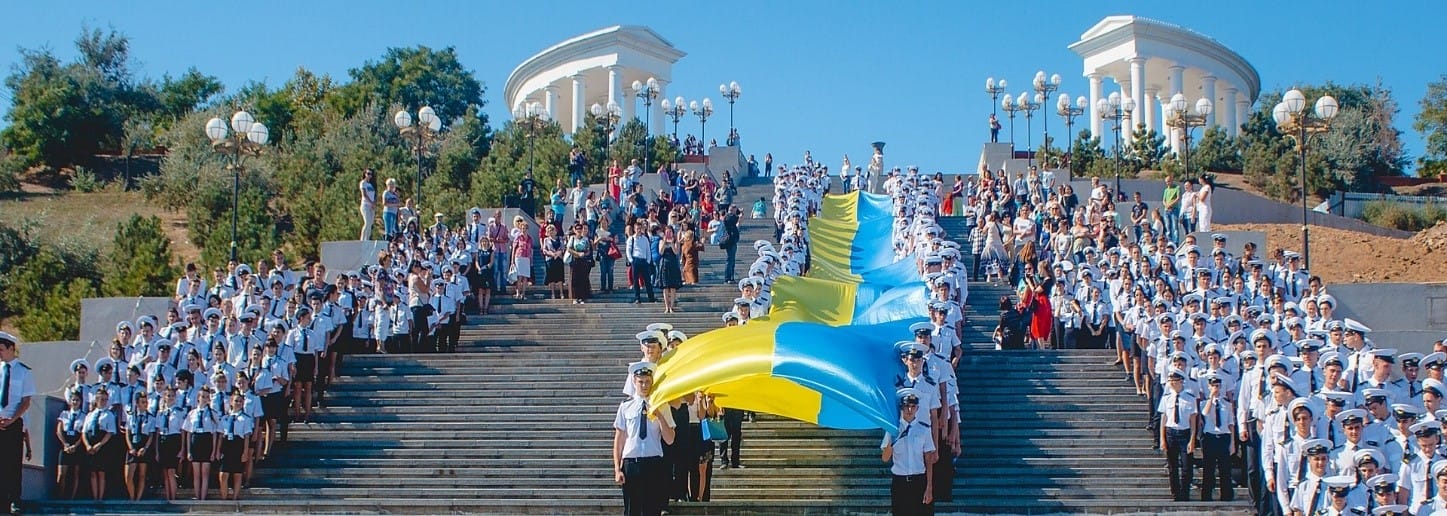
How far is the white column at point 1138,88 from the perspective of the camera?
5953 centimetres

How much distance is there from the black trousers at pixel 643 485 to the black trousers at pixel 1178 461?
5345 millimetres

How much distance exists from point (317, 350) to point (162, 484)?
9.43 feet

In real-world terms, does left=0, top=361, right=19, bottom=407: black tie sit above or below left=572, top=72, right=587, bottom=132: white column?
below

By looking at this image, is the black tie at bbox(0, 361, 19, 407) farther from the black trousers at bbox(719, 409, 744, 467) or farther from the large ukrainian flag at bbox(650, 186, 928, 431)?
the black trousers at bbox(719, 409, 744, 467)

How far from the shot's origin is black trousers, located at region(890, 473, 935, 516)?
14.3 meters

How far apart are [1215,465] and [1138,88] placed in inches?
1792

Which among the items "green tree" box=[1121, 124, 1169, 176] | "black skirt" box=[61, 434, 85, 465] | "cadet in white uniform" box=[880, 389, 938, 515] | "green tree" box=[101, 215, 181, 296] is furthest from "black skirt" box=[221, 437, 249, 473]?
"green tree" box=[1121, 124, 1169, 176]

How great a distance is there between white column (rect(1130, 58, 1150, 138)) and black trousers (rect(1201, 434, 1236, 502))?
147ft

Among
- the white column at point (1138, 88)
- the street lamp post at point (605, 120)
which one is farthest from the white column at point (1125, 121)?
the street lamp post at point (605, 120)

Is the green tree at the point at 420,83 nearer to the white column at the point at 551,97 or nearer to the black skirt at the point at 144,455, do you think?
the white column at the point at 551,97

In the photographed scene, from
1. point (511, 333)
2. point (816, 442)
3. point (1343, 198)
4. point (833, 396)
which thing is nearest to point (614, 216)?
point (511, 333)

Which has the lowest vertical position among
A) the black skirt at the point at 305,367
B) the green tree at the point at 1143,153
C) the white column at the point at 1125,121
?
the black skirt at the point at 305,367

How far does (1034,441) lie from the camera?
713 inches

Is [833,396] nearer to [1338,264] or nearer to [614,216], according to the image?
[614,216]
